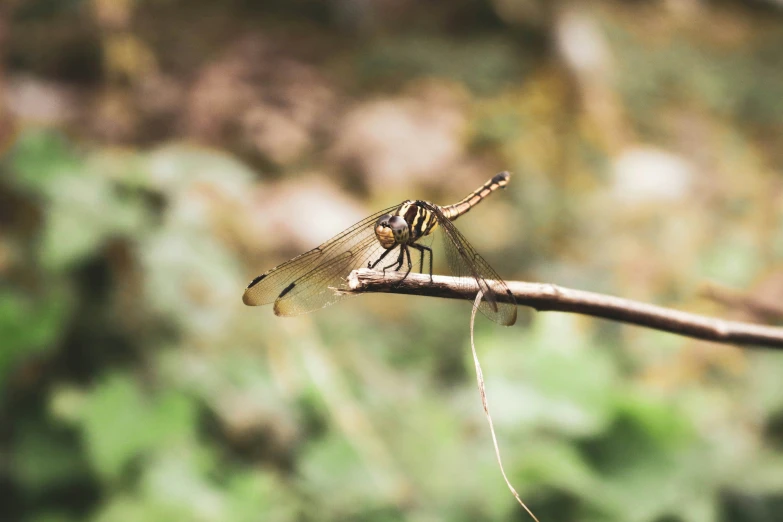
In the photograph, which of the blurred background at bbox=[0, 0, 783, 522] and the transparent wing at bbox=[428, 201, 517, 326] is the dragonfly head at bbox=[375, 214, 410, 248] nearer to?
the transparent wing at bbox=[428, 201, 517, 326]

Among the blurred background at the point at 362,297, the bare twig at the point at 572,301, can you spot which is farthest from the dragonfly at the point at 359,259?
the blurred background at the point at 362,297

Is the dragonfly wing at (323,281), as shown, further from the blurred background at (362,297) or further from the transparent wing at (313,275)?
the blurred background at (362,297)

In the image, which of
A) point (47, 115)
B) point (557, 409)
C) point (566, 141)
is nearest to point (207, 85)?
point (47, 115)

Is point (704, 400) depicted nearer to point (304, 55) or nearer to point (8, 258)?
point (8, 258)

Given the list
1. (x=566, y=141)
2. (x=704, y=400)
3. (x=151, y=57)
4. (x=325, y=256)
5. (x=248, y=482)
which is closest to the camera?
(x=325, y=256)

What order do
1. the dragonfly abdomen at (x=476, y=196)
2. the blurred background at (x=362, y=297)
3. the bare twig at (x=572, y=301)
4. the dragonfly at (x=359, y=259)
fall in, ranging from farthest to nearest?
the blurred background at (x=362, y=297) < the dragonfly abdomen at (x=476, y=196) < the dragonfly at (x=359, y=259) < the bare twig at (x=572, y=301)

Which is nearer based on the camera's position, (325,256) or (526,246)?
(325,256)
